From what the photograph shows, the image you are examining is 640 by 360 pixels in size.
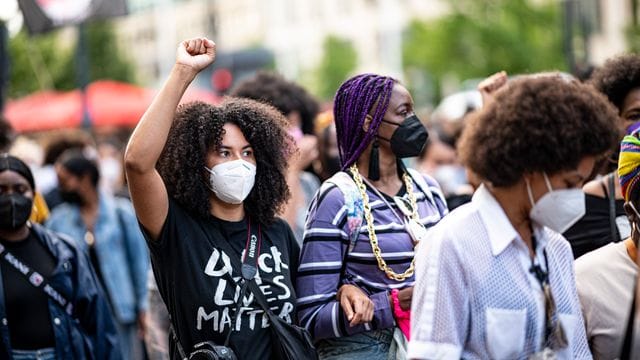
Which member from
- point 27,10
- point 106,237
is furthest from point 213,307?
point 27,10

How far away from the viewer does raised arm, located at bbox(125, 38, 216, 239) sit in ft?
14.8

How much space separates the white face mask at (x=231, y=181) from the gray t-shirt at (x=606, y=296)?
55.7 inches

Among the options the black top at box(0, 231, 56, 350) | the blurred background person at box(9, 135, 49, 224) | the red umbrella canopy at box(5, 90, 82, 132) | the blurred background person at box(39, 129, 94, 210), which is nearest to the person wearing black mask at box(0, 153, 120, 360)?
the black top at box(0, 231, 56, 350)

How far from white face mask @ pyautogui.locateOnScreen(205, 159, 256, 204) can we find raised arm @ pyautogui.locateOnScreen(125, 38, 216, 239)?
293 mm

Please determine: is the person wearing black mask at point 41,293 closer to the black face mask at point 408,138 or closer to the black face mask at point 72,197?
→ the black face mask at point 408,138

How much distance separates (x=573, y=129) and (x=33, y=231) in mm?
3689

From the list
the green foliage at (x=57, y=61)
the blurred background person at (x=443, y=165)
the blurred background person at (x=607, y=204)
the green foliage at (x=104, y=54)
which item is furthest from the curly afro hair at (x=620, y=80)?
the green foliage at (x=104, y=54)

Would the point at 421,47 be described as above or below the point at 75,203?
below

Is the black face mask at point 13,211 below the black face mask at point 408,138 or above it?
below

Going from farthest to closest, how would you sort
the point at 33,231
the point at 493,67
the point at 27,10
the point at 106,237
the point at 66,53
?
the point at 66,53 < the point at 493,67 < the point at 27,10 < the point at 106,237 < the point at 33,231

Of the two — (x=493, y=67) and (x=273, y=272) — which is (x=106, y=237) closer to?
(x=273, y=272)

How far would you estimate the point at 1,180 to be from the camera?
6602 millimetres

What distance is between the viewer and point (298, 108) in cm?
852

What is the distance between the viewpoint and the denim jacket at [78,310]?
20.8 feet
